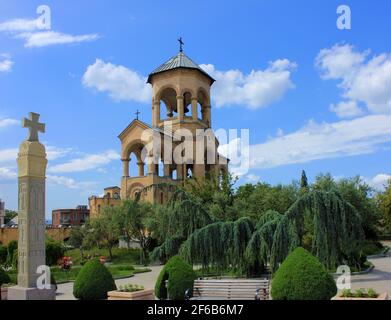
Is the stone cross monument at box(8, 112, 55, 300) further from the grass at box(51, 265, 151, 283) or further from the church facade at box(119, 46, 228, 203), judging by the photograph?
the church facade at box(119, 46, 228, 203)

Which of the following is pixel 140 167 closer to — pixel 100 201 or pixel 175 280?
pixel 100 201

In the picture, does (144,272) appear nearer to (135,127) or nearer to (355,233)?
(355,233)

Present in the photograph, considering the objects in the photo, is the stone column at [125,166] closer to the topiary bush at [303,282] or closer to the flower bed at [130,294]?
the flower bed at [130,294]

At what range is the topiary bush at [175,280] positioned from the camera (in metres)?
12.6

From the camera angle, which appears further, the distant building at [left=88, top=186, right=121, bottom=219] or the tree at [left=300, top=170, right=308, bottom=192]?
the distant building at [left=88, top=186, right=121, bottom=219]

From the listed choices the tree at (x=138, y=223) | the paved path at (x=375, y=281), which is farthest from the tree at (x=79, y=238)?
the paved path at (x=375, y=281)

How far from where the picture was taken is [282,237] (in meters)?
16.1

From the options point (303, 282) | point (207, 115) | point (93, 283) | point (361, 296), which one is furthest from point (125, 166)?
point (361, 296)

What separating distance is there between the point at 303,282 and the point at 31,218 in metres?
7.24

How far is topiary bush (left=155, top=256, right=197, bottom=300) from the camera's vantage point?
1261 cm

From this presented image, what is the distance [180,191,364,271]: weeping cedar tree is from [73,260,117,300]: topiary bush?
16.6ft

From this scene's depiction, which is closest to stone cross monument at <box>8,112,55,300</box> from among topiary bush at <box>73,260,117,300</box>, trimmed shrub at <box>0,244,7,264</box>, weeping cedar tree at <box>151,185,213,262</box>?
topiary bush at <box>73,260,117,300</box>

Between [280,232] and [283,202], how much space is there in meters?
13.1
